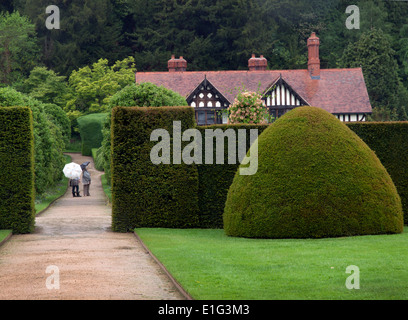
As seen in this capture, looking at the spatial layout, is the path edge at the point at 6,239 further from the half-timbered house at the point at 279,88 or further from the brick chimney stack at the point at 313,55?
the brick chimney stack at the point at 313,55

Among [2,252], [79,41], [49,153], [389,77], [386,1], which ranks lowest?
[2,252]

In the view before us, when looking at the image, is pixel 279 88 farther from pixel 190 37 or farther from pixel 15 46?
pixel 15 46

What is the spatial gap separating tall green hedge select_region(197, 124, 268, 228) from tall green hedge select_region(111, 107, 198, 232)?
343 millimetres

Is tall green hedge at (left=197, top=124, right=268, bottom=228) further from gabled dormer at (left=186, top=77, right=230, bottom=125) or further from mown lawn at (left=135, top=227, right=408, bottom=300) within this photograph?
gabled dormer at (left=186, top=77, right=230, bottom=125)

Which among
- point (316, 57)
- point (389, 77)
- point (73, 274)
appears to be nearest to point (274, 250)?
point (73, 274)

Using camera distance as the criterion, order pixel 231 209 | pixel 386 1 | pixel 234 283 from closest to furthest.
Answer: pixel 234 283, pixel 231 209, pixel 386 1

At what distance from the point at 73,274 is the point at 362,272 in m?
4.80

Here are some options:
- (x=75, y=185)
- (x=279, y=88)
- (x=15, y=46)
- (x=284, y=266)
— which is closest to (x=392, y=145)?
(x=284, y=266)

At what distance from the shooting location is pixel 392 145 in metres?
20.0

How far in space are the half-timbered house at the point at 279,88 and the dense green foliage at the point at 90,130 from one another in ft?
16.5

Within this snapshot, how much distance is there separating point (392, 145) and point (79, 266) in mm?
10639

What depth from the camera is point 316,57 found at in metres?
57.6

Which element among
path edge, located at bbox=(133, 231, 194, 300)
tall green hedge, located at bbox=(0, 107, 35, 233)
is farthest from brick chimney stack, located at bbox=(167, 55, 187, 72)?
path edge, located at bbox=(133, 231, 194, 300)
